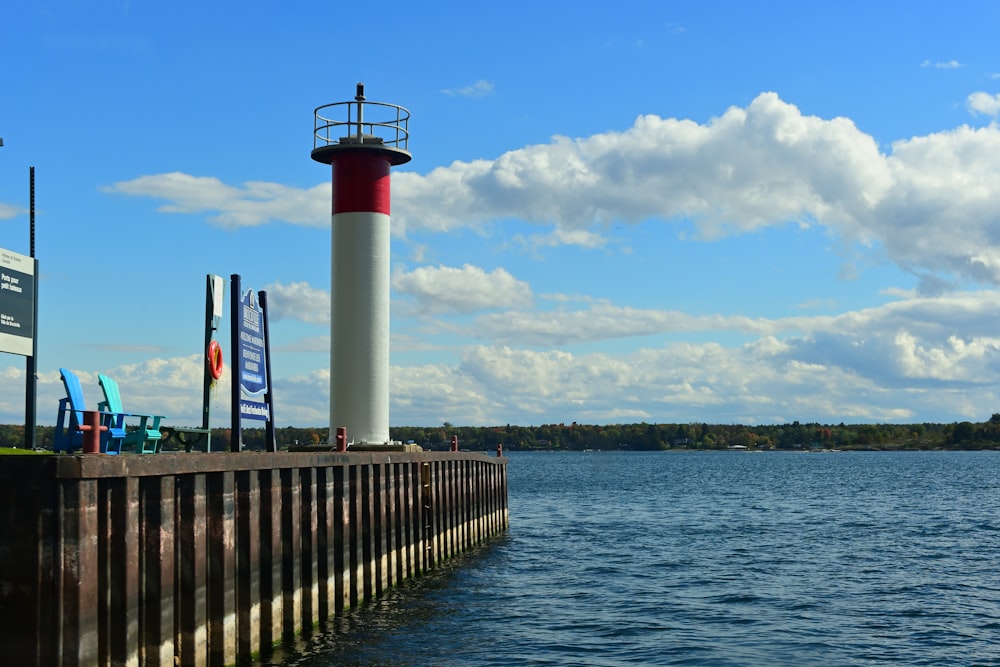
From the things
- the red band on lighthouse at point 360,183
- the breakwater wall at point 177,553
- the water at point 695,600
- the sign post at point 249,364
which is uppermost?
the red band on lighthouse at point 360,183

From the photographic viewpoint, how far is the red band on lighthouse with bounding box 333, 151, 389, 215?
30.6m

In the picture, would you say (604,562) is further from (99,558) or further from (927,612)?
(99,558)

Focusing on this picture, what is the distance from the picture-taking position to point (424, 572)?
95.5 feet

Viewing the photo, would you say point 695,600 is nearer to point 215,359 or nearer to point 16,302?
point 215,359

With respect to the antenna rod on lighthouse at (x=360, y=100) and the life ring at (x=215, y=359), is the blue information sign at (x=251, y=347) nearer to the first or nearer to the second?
the life ring at (x=215, y=359)

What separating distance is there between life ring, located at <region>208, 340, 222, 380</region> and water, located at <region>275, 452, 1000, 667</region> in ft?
17.7

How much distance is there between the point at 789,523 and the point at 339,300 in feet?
104

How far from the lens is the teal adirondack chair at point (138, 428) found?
17.4 meters

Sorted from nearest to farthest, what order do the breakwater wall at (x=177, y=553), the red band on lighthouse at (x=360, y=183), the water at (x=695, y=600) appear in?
the breakwater wall at (x=177, y=553)
the water at (x=695, y=600)
the red band on lighthouse at (x=360, y=183)

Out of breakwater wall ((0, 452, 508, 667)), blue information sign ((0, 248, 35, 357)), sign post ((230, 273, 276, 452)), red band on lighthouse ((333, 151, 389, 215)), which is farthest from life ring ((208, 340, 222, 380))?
red band on lighthouse ((333, 151, 389, 215))

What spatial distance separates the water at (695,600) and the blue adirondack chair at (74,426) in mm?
4604

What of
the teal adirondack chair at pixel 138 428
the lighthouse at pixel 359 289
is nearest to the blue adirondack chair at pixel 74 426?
the teal adirondack chair at pixel 138 428

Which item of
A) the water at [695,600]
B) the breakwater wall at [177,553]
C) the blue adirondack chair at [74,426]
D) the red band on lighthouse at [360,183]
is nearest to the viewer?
the breakwater wall at [177,553]

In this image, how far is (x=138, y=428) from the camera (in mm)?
17688
